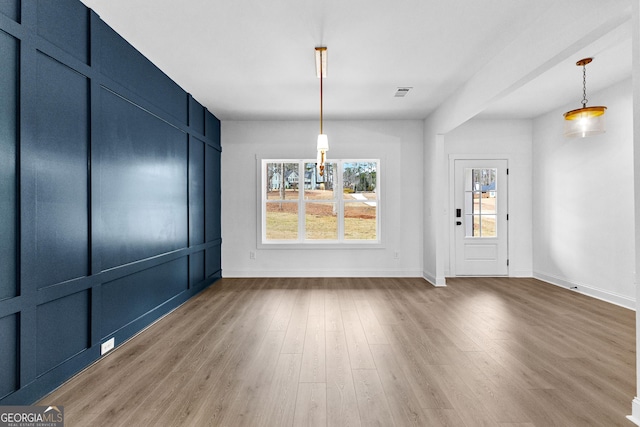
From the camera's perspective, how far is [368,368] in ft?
8.75

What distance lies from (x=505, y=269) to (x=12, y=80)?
687 centimetres

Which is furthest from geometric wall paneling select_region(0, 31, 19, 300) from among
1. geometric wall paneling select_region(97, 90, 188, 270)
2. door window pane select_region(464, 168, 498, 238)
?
door window pane select_region(464, 168, 498, 238)

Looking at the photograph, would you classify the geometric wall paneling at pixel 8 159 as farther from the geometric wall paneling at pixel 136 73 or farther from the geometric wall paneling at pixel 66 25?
the geometric wall paneling at pixel 136 73

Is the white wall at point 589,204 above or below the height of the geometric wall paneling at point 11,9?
below

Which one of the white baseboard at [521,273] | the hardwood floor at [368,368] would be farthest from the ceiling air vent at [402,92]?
the white baseboard at [521,273]

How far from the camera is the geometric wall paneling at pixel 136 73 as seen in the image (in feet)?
9.70

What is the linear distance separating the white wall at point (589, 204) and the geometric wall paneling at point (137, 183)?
5604mm

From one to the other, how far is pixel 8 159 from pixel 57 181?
37 centimetres

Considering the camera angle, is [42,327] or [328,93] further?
[328,93]

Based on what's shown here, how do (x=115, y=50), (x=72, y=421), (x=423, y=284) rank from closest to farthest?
(x=72, y=421), (x=115, y=50), (x=423, y=284)

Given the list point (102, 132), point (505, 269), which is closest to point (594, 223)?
point (505, 269)

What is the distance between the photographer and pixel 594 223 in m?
4.90

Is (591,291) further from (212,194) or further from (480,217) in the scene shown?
(212,194)

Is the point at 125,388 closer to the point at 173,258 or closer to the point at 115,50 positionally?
the point at 173,258
